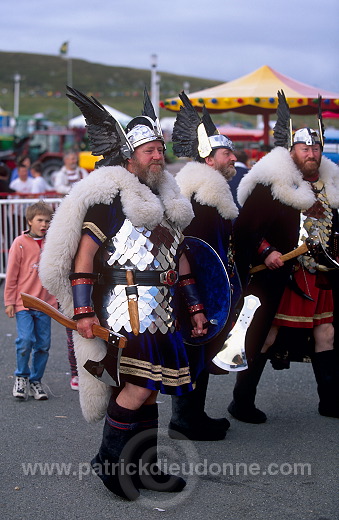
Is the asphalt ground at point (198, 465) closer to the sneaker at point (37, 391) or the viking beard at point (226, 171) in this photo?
the sneaker at point (37, 391)

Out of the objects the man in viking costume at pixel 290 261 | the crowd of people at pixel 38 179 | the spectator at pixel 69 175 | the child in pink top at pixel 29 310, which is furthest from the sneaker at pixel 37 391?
the spectator at pixel 69 175

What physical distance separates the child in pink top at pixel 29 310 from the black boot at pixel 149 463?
1.76m

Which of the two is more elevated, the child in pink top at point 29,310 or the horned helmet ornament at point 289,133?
the horned helmet ornament at point 289,133

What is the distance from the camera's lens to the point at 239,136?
76.2ft

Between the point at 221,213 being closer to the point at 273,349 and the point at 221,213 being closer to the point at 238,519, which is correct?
the point at 273,349

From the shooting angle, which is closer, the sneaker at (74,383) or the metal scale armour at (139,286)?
the metal scale armour at (139,286)

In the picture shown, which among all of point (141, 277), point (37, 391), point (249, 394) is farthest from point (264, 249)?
point (37, 391)

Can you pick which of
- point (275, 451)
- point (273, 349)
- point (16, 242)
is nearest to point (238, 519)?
point (275, 451)

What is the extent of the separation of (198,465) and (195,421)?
0.46 m

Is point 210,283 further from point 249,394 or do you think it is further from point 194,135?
point 194,135

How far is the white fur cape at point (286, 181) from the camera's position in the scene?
5027mm

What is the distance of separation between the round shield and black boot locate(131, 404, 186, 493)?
2.01 feet

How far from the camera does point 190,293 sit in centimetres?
431

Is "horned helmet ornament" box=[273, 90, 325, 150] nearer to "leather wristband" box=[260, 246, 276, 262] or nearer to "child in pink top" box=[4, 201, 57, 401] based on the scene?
"leather wristband" box=[260, 246, 276, 262]
